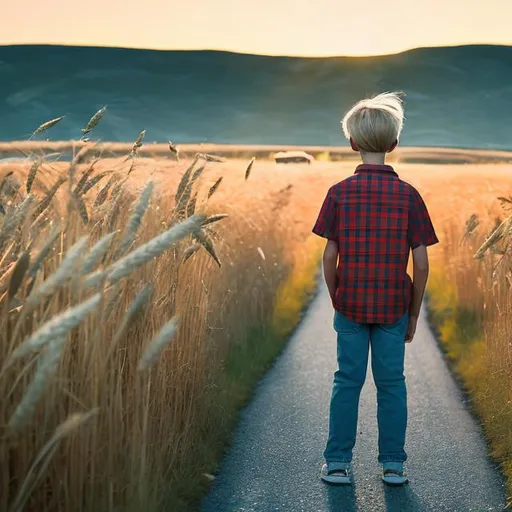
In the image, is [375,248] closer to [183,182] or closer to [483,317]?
[183,182]

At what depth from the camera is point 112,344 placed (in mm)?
3012

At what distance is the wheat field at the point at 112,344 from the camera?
2.65m

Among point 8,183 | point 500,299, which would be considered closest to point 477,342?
point 500,299

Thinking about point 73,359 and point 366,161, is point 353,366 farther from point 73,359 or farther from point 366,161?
point 73,359

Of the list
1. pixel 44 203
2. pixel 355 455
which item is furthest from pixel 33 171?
pixel 355 455

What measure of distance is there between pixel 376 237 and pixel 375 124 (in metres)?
0.56

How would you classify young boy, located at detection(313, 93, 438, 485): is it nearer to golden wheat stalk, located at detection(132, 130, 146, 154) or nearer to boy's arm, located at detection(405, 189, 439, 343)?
boy's arm, located at detection(405, 189, 439, 343)

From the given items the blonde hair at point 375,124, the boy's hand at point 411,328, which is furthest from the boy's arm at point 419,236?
the blonde hair at point 375,124

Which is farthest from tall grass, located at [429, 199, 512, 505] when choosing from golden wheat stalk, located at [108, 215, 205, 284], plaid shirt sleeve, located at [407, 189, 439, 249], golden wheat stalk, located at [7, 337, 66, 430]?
golden wheat stalk, located at [7, 337, 66, 430]

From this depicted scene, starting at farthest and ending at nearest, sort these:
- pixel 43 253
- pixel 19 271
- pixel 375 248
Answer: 1. pixel 375 248
2. pixel 43 253
3. pixel 19 271

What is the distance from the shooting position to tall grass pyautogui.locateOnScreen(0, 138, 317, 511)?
263cm

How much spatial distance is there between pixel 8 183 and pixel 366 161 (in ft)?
5.77

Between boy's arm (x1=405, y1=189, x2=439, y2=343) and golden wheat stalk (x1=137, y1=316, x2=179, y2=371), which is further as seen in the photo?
boy's arm (x1=405, y1=189, x2=439, y2=343)

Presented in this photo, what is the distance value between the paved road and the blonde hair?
1724mm
